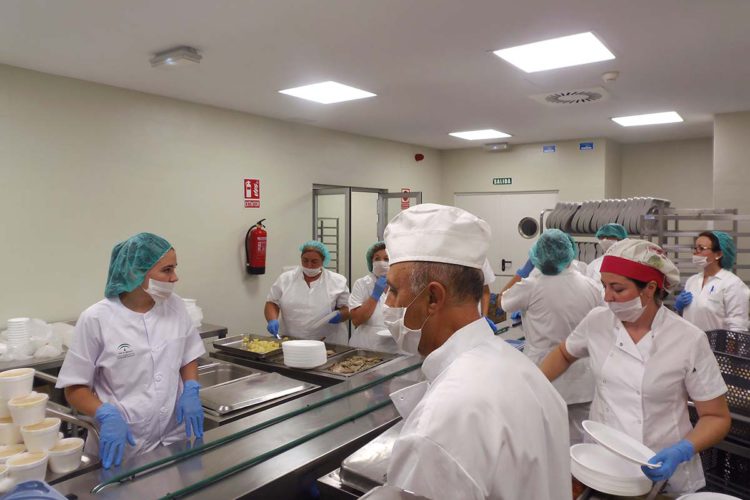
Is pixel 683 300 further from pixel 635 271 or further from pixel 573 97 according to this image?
pixel 635 271

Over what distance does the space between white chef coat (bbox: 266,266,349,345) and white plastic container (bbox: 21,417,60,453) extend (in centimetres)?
217

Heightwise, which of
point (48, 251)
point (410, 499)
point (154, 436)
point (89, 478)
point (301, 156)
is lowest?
point (154, 436)

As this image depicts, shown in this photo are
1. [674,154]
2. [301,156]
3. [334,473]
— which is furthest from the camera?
[674,154]

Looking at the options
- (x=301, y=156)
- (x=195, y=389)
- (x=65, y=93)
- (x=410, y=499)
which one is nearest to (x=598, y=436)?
(x=410, y=499)

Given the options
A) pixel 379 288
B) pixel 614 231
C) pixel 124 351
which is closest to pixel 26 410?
pixel 124 351

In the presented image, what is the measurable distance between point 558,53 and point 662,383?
214 centimetres

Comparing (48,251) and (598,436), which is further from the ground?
(48,251)

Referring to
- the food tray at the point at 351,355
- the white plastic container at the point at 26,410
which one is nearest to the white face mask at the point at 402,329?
the white plastic container at the point at 26,410

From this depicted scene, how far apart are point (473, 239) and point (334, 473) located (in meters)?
0.80

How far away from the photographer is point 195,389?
1.80 meters

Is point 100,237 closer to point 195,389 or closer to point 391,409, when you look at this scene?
point 195,389

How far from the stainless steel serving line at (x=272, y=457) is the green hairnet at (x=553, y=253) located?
1400 mm

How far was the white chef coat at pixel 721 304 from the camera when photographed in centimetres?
337

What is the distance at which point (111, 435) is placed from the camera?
152cm
